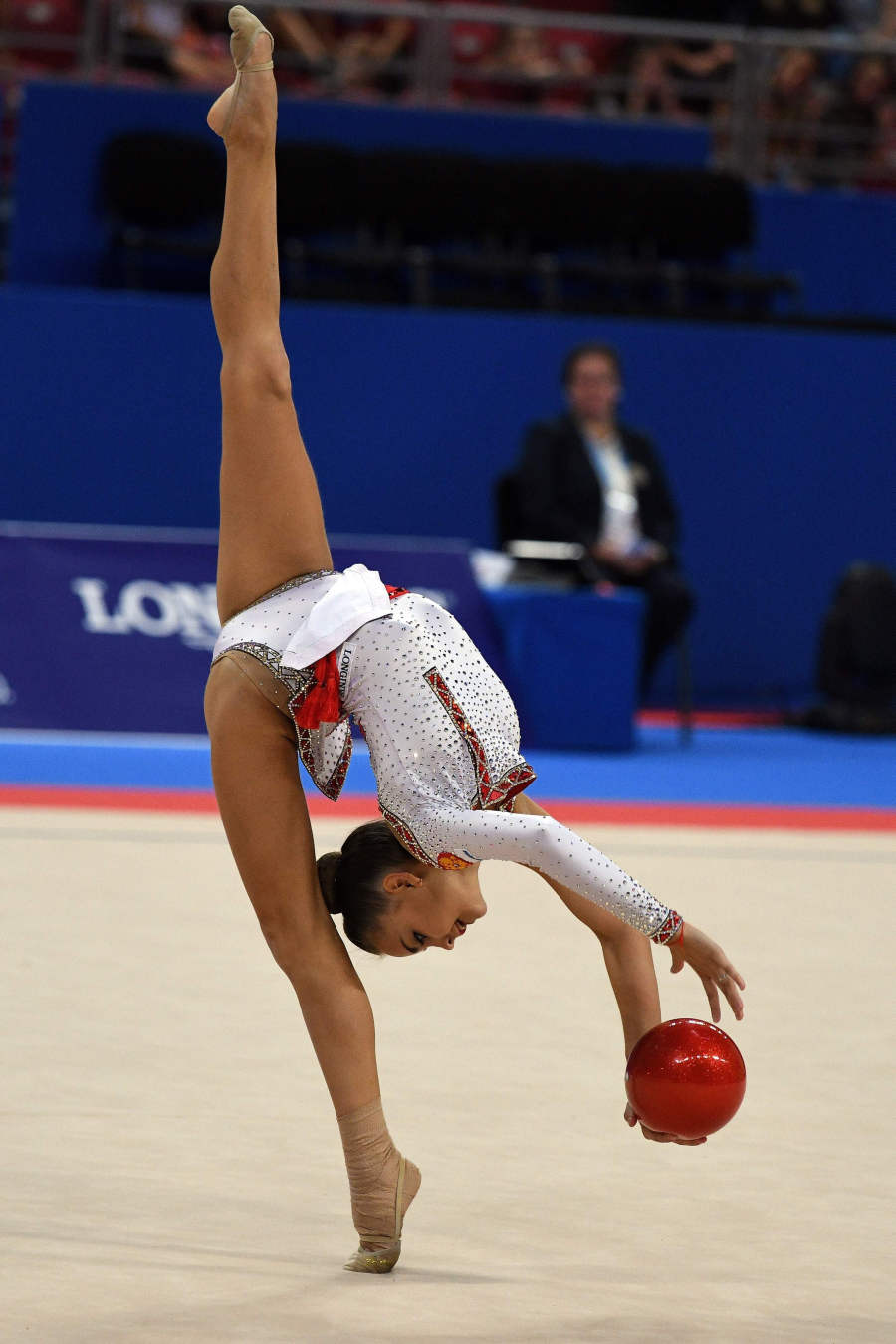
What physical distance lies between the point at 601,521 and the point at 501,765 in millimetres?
5775

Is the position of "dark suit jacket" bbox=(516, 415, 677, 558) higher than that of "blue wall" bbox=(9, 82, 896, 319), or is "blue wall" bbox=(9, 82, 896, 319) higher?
"blue wall" bbox=(9, 82, 896, 319)

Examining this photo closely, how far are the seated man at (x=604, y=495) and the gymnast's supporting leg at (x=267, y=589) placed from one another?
16.9 feet

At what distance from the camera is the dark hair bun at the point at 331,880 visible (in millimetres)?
2676

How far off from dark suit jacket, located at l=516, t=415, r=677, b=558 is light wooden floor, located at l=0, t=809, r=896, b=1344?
350 centimetres

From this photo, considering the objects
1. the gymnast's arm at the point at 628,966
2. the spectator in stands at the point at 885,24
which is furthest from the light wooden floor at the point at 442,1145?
the spectator in stands at the point at 885,24

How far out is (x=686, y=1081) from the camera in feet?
8.27

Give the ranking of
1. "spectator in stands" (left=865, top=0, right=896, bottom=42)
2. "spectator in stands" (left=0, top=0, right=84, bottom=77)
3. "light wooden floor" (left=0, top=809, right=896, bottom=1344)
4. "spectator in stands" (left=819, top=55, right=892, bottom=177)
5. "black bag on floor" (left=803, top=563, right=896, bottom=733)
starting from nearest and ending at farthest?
"light wooden floor" (left=0, top=809, right=896, bottom=1344)
"black bag on floor" (left=803, top=563, right=896, bottom=733)
"spectator in stands" (left=0, top=0, right=84, bottom=77)
"spectator in stands" (left=819, top=55, right=892, bottom=177)
"spectator in stands" (left=865, top=0, right=896, bottom=42)

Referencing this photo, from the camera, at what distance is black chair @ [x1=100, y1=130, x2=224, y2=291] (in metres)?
9.21

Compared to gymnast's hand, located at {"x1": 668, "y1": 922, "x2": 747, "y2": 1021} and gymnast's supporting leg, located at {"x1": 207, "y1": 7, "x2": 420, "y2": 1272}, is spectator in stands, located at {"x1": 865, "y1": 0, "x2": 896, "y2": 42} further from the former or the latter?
gymnast's hand, located at {"x1": 668, "y1": 922, "x2": 747, "y2": 1021}

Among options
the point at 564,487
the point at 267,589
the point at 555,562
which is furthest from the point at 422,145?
the point at 267,589

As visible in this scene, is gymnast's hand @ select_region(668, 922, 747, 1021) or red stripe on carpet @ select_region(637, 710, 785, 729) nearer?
gymnast's hand @ select_region(668, 922, 747, 1021)

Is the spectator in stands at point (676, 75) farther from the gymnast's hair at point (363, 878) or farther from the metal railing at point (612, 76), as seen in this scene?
the gymnast's hair at point (363, 878)

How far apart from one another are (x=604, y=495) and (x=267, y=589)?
18.4ft

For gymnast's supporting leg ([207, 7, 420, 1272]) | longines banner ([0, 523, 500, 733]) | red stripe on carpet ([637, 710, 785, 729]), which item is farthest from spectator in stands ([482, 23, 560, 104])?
gymnast's supporting leg ([207, 7, 420, 1272])
